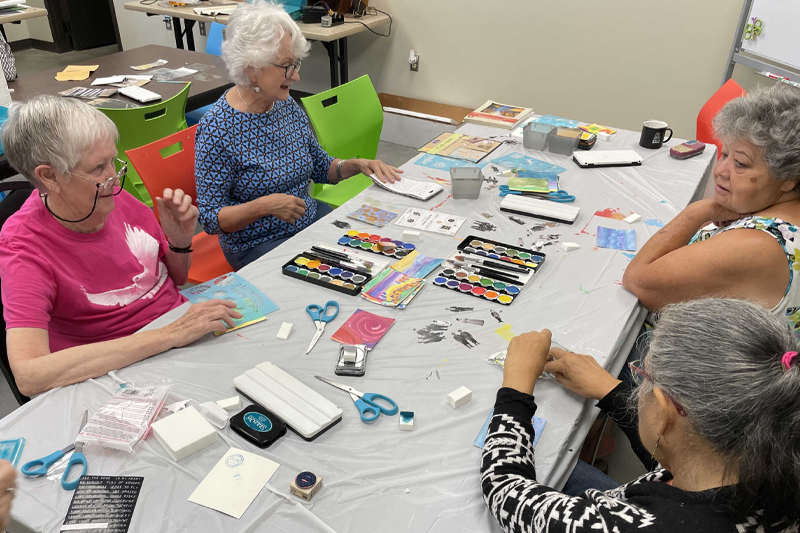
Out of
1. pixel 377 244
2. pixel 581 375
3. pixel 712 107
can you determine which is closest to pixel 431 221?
pixel 377 244

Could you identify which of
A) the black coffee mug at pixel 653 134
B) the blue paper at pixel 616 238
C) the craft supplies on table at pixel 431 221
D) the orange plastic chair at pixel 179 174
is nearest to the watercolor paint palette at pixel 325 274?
the craft supplies on table at pixel 431 221

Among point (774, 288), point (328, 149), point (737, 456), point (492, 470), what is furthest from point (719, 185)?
point (328, 149)

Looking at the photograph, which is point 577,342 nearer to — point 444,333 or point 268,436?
point 444,333

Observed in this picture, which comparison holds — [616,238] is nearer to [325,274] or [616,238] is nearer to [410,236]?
[410,236]

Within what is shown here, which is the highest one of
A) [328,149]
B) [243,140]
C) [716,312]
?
[716,312]

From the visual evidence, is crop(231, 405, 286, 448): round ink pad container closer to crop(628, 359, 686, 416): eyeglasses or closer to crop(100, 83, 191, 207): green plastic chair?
crop(628, 359, 686, 416): eyeglasses

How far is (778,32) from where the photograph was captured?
326 centimetres

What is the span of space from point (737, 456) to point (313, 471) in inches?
28.5

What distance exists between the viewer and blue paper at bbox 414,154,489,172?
241 centimetres

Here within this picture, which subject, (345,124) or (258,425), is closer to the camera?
(258,425)

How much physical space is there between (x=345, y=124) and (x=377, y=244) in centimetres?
127

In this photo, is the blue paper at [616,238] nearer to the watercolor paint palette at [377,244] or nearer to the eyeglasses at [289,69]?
the watercolor paint palette at [377,244]

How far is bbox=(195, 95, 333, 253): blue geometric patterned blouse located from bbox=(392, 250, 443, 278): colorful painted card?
2.32ft

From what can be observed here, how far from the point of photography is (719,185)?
5.20 ft
